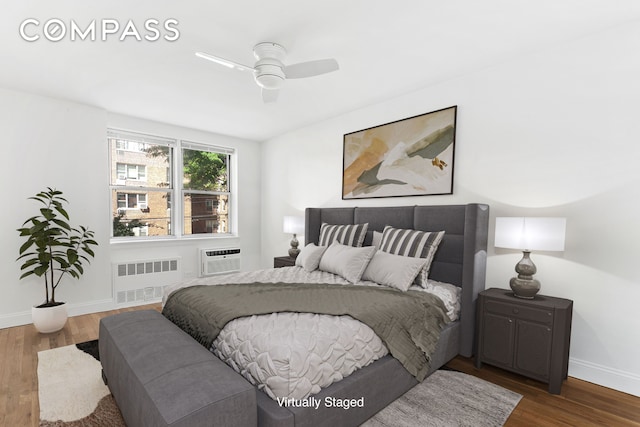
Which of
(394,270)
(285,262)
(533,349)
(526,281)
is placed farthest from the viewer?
(285,262)

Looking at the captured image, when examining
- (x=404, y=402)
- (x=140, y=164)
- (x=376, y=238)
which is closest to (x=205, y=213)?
(x=140, y=164)

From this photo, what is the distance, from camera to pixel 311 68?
7.46 feet

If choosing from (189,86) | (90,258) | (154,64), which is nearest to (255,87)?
(189,86)

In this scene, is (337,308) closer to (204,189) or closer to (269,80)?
(269,80)

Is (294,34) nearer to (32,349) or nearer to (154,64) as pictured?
(154,64)

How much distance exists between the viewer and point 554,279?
8.11 feet

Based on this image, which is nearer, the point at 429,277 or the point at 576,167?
the point at 576,167

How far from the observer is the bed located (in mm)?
1543

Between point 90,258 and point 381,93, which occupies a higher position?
point 381,93

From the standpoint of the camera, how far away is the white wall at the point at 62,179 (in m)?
3.36

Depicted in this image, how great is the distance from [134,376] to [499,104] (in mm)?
3328

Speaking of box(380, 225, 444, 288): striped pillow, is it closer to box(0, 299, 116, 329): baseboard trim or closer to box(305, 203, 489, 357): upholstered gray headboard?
box(305, 203, 489, 357): upholstered gray headboard

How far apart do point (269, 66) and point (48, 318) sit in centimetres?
335

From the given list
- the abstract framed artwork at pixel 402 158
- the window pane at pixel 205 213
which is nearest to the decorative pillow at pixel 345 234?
the abstract framed artwork at pixel 402 158
